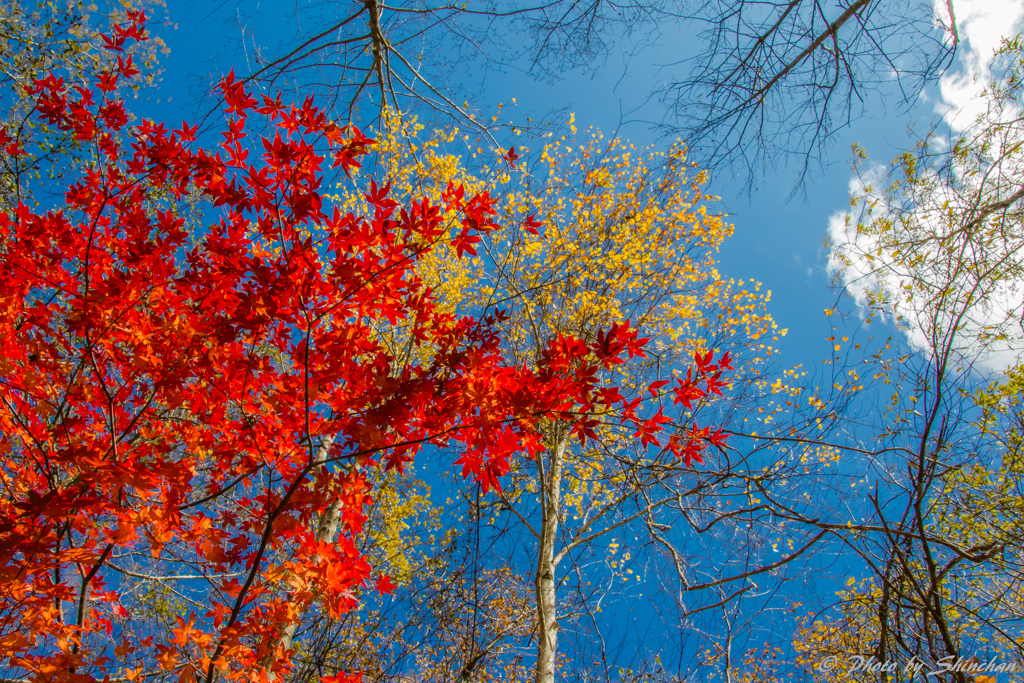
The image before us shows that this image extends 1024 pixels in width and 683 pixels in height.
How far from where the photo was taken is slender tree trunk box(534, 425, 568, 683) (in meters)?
2.93

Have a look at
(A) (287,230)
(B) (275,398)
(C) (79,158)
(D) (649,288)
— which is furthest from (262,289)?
(C) (79,158)

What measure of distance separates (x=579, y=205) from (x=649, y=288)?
1317 millimetres

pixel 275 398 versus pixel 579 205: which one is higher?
pixel 579 205

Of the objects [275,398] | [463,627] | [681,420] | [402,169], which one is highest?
[402,169]

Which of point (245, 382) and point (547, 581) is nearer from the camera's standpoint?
point (245, 382)

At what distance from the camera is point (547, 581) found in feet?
11.5

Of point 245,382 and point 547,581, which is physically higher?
point 245,382

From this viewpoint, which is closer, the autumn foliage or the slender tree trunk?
the autumn foliage

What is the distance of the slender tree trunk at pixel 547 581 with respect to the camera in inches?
115

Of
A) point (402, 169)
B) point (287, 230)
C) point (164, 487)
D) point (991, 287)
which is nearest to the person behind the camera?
point (287, 230)

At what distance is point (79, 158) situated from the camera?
465cm

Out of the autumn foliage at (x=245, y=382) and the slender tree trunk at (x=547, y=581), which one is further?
the slender tree trunk at (x=547, y=581)

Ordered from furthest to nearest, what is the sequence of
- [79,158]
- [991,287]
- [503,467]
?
1. [79,158]
2. [991,287]
3. [503,467]

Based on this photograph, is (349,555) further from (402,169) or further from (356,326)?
(402,169)
